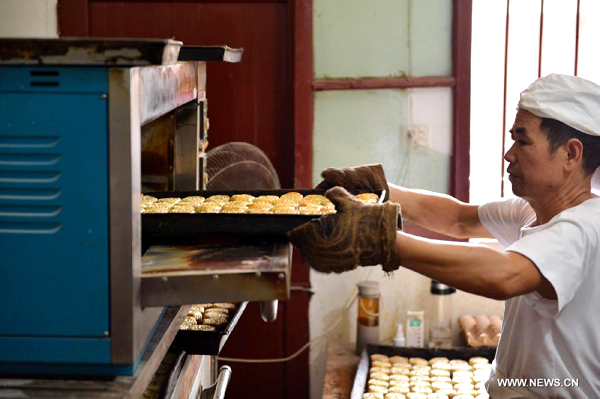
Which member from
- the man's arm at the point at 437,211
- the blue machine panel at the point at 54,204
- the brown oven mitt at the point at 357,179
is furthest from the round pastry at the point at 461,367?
the blue machine panel at the point at 54,204

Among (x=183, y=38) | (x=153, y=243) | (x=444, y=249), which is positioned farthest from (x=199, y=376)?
(x=183, y=38)

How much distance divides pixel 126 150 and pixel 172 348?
43.2 inches

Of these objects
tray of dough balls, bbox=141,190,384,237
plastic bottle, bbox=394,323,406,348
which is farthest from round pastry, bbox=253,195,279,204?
plastic bottle, bbox=394,323,406,348

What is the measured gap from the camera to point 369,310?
15.3 ft

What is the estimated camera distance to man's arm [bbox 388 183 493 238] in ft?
10.5

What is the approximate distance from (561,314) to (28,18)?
3.16m

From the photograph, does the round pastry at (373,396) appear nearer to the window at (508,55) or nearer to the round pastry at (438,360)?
the round pastry at (438,360)

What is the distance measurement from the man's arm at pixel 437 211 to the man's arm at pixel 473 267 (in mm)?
973

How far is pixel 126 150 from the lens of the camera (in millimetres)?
1560

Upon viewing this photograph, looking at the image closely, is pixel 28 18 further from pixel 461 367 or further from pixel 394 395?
pixel 461 367

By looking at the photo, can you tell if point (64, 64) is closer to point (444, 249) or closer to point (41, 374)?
point (41, 374)

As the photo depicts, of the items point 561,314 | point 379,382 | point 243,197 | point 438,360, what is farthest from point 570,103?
point 438,360

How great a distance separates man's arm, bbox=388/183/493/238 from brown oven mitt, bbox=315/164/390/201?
0.33 meters

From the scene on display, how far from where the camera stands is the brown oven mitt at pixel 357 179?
2.89 m
